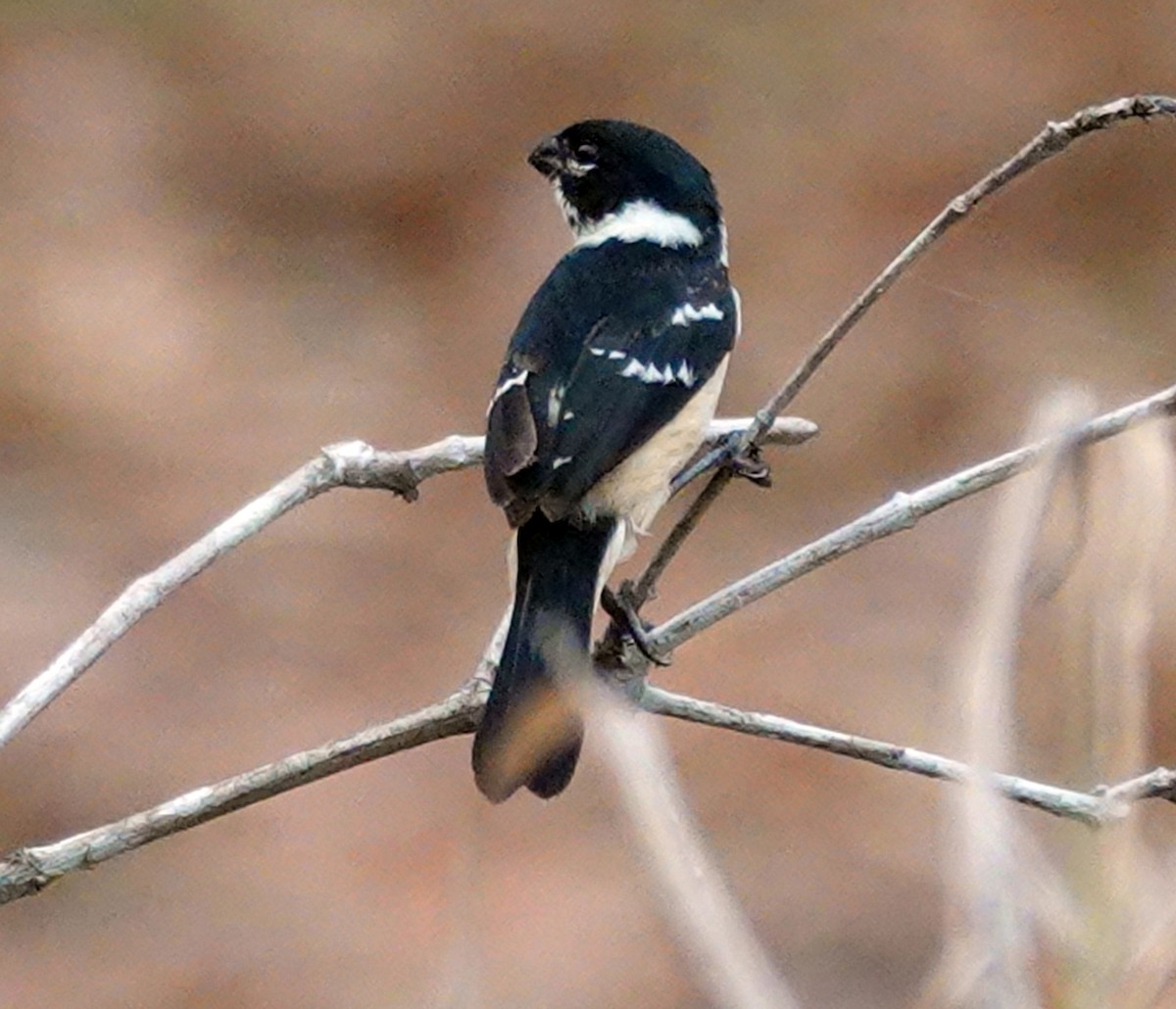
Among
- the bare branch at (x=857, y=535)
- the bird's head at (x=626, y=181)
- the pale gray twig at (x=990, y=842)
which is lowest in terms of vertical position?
the pale gray twig at (x=990, y=842)

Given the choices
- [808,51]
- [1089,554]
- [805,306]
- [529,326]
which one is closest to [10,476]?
[805,306]

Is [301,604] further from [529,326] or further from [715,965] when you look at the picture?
[715,965]

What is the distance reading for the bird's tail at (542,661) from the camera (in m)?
2.21

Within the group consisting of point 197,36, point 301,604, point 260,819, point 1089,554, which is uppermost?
point 197,36

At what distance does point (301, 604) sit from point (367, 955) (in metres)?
1.42

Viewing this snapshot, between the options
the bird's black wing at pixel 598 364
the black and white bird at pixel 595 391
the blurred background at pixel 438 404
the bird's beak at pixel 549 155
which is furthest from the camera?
the blurred background at pixel 438 404

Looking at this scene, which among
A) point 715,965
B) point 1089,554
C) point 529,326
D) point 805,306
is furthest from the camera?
point 805,306

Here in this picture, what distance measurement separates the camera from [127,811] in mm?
5902

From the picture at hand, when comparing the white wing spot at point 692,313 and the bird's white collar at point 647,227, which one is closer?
the white wing spot at point 692,313

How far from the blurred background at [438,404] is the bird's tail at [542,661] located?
106 inches

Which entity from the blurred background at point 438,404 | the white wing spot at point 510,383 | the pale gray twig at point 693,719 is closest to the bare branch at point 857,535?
the pale gray twig at point 693,719

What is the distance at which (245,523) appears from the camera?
2.26 meters

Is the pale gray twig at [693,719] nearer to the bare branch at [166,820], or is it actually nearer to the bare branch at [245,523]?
→ the bare branch at [166,820]

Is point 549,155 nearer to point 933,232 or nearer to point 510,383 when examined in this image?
point 510,383
